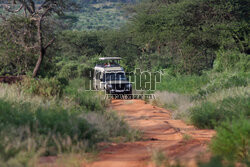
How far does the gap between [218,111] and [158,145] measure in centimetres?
306

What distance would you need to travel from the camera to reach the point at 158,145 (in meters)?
7.27

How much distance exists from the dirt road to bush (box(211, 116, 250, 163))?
1.01 ft

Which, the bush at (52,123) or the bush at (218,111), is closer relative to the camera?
the bush at (52,123)

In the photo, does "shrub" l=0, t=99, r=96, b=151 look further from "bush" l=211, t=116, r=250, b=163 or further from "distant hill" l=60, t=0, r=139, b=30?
"distant hill" l=60, t=0, r=139, b=30

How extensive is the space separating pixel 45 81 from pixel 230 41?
50.1ft

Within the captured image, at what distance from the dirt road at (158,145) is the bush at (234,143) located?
309mm

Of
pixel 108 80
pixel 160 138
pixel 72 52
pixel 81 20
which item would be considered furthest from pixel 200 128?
pixel 81 20

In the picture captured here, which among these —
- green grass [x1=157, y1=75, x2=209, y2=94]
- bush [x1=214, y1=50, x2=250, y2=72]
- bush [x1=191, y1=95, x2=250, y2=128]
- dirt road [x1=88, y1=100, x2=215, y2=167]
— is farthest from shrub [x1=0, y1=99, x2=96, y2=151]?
bush [x1=214, y1=50, x2=250, y2=72]

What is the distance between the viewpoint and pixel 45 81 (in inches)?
493

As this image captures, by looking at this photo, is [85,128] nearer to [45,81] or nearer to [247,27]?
[45,81]

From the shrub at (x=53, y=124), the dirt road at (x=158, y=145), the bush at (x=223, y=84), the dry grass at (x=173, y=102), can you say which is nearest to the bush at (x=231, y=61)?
the bush at (x=223, y=84)

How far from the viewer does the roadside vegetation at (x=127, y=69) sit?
619 centimetres

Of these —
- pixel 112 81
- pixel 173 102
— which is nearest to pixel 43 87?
pixel 173 102

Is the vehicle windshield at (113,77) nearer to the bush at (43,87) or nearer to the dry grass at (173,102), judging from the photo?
the dry grass at (173,102)
